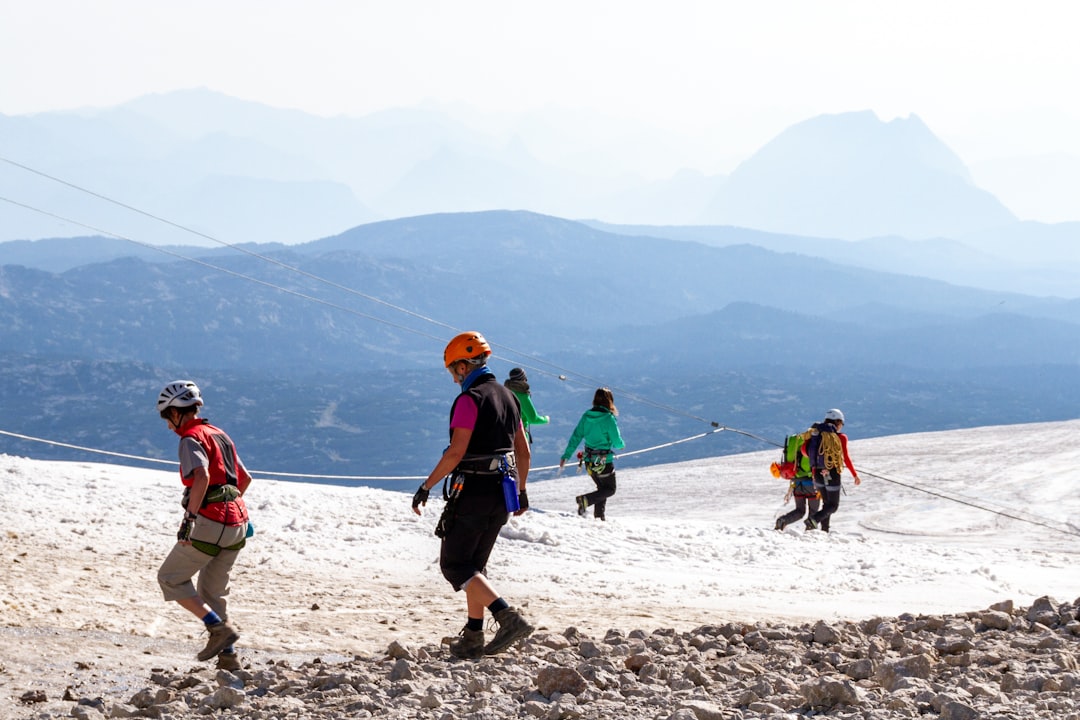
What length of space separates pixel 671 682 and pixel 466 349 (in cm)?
205

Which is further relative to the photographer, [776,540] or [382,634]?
[776,540]

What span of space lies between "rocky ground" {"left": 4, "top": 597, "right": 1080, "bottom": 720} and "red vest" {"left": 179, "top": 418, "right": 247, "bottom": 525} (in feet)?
2.69

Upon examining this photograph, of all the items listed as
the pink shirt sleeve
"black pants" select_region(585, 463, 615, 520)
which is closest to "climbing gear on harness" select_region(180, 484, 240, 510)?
the pink shirt sleeve

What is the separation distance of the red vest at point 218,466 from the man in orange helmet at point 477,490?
3.37 ft

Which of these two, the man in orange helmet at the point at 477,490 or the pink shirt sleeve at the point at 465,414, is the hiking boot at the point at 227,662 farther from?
the pink shirt sleeve at the point at 465,414

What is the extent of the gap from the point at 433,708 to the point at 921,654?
2366 mm

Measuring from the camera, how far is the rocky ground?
Answer: 5062mm

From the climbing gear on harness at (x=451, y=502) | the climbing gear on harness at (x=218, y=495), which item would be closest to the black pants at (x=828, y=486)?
the climbing gear on harness at (x=451, y=502)

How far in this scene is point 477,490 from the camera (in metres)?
6.31

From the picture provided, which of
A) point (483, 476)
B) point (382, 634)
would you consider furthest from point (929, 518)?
point (483, 476)

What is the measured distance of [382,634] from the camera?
8.45 meters

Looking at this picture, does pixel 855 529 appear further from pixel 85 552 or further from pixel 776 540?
pixel 85 552

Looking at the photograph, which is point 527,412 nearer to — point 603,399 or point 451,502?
point 603,399

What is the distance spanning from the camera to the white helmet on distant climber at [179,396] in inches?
251
